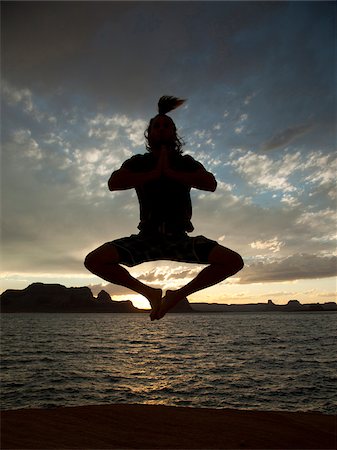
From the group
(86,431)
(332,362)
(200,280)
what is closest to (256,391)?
(332,362)

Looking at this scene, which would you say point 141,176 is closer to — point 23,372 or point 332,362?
point 23,372

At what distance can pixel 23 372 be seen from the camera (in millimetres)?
37438

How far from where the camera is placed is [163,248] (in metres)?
4.09

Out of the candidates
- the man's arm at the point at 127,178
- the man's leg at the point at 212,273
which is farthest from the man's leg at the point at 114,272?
the man's arm at the point at 127,178

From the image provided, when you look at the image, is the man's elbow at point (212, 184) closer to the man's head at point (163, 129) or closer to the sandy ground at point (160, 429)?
the man's head at point (163, 129)

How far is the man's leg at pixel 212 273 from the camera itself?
3957 mm

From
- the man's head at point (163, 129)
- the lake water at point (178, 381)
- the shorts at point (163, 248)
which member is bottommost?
the lake water at point (178, 381)

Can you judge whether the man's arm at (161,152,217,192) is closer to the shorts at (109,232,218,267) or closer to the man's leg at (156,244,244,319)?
the shorts at (109,232,218,267)

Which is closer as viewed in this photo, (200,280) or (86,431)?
(200,280)

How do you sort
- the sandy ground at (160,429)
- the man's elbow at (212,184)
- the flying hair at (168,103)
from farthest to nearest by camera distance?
the sandy ground at (160,429) < the flying hair at (168,103) < the man's elbow at (212,184)

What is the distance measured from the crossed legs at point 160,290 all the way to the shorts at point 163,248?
0.08 metres

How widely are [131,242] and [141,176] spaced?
697 millimetres

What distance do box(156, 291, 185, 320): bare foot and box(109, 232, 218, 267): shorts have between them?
0.42 m

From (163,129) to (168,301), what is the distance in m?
1.92
